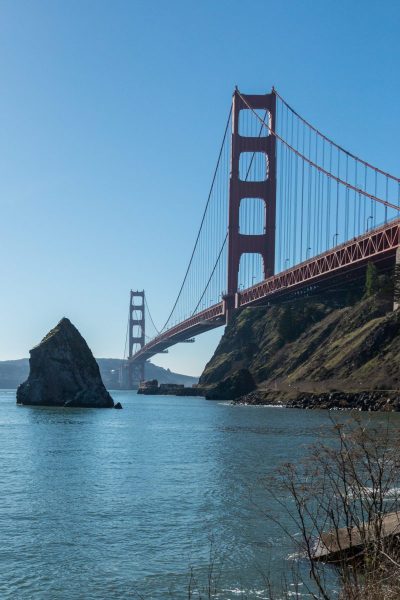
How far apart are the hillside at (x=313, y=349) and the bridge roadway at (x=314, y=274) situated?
3.97 m

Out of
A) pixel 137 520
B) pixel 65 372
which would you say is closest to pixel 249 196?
pixel 65 372

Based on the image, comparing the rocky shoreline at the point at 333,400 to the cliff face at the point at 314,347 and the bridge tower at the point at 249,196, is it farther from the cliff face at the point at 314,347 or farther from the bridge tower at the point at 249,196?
the bridge tower at the point at 249,196

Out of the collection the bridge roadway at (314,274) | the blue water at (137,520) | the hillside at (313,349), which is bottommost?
the blue water at (137,520)

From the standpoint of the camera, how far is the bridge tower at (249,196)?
121 meters

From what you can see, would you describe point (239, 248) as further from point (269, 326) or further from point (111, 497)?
point (111, 497)

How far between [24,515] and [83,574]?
18.2ft

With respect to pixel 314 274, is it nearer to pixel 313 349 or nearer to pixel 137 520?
pixel 313 349

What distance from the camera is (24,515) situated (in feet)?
60.2

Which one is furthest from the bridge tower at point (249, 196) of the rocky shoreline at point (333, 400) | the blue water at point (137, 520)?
the blue water at point (137, 520)

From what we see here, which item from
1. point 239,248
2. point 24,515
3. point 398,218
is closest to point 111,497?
point 24,515

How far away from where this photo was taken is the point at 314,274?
301ft

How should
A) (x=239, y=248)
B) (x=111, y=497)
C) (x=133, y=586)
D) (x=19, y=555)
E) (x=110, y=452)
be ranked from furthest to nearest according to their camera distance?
(x=239, y=248) → (x=110, y=452) → (x=111, y=497) → (x=19, y=555) → (x=133, y=586)

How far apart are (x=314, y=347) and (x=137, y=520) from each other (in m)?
83.6

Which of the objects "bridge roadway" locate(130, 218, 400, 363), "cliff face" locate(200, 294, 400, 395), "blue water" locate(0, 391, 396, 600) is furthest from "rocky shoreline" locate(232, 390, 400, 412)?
"blue water" locate(0, 391, 396, 600)
